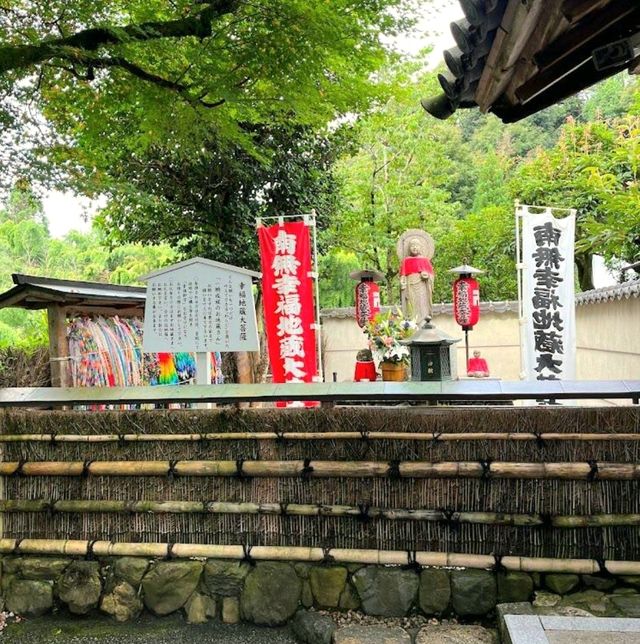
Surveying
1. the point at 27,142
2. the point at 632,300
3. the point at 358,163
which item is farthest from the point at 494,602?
the point at 358,163

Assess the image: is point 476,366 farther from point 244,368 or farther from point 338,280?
point 338,280

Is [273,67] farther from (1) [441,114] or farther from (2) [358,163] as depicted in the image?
(2) [358,163]

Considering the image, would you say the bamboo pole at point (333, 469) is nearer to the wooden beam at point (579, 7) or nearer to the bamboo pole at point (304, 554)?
the bamboo pole at point (304, 554)

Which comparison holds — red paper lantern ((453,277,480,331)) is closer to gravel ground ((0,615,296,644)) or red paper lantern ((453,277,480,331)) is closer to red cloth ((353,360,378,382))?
red cloth ((353,360,378,382))

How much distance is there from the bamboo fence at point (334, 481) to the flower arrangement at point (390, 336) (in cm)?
488

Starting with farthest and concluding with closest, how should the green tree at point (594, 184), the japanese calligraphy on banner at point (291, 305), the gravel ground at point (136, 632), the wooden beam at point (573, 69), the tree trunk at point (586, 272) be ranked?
the tree trunk at point (586, 272) → the green tree at point (594, 184) → the japanese calligraphy on banner at point (291, 305) → the gravel ground at point (136, 632) → the wooden beam at point (573, 69)

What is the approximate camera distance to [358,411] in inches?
156

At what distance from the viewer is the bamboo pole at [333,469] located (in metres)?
3.65

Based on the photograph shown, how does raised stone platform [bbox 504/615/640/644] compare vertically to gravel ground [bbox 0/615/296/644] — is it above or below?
above

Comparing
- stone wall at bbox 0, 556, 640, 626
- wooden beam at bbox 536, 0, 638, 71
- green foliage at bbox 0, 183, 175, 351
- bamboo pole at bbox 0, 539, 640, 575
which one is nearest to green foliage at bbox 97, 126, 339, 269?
bamboo pole at bbox 0, 539, 640, 575

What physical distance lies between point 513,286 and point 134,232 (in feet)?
44.8

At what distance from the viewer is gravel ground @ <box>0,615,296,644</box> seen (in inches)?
152

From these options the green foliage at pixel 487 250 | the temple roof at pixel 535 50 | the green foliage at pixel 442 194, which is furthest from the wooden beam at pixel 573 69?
the green foliage at pixel 487 250

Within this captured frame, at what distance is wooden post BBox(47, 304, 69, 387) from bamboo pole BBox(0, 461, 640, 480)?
96.7 inches
